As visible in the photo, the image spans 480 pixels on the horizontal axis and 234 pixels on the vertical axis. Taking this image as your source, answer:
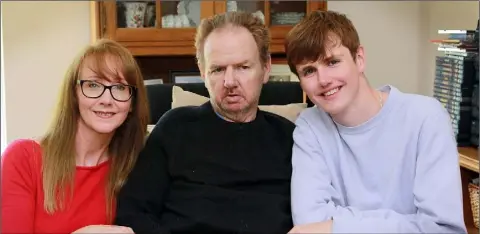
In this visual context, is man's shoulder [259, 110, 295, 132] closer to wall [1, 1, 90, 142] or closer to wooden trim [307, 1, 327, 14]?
wooden trim [307, 1, 327, 14]

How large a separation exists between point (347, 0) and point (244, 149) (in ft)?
6.26

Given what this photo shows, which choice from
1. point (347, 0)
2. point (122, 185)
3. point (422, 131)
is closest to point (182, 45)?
point (347, 0)

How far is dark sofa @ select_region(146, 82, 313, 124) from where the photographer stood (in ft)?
6.96

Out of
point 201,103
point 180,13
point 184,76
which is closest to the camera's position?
point 201,103


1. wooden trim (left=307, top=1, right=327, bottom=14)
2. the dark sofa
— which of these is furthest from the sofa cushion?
wooden trim (left=307, top=1, right=327, bottom=14)

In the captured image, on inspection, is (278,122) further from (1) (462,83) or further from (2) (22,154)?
(1) (462,83)

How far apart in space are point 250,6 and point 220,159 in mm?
1611

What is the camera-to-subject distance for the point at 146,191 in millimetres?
1604

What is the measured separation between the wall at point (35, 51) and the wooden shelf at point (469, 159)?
6.16ft

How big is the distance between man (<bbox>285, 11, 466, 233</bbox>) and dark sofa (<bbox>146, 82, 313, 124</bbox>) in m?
0.56

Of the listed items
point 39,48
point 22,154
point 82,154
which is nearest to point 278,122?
point 82,154

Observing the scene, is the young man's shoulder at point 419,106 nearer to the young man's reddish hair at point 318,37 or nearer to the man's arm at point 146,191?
the young man's reddish hair at point 318,37

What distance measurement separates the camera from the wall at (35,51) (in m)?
3.06

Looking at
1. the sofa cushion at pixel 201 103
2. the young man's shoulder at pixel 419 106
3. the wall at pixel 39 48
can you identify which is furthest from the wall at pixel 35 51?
the young man's shoulder at pixel 419 106
